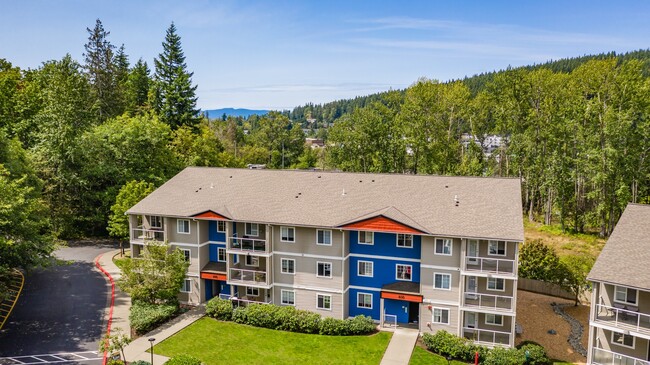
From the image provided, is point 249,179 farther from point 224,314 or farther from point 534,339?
point 534,339

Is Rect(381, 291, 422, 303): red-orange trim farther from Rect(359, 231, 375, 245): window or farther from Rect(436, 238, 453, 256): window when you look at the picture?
Rect(359, 231, 375, 245): window

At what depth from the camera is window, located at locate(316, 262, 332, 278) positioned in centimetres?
3459

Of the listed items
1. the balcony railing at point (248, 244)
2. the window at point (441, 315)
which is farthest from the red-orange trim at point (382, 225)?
the balcony railing at point (248, 244)

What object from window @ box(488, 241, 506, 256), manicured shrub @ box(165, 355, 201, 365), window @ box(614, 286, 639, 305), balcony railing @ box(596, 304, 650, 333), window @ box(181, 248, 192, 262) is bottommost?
manicured shrub @ box(165, 355, 201, 365)

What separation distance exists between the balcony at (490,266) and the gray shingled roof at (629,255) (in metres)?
5.18

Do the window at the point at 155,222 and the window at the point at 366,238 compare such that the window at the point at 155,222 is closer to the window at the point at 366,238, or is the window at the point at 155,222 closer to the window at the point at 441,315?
the window at the point at 366,238

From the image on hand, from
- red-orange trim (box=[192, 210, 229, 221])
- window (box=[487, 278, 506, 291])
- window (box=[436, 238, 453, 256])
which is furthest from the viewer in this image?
red-orange trim (box=[192, 210, 229, 221])

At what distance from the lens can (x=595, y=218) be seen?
55.3 metres

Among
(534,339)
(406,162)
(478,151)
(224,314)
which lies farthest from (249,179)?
(478,151)

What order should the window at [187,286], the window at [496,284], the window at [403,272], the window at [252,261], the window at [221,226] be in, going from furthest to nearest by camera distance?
the window at [221,226]
the window at [187,286]
the window at [252,261]
the window at [403,272]
the window at [496,284]

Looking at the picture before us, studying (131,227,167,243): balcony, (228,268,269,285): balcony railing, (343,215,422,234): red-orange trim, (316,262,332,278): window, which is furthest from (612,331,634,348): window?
(131,227,167,243): balcony

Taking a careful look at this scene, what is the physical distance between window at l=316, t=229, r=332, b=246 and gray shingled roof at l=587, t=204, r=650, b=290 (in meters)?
16.7

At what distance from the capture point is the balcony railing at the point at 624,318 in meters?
25.1

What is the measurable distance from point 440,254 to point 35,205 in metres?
29.4
